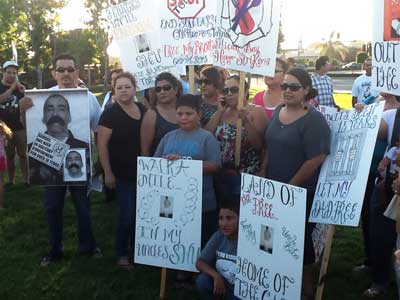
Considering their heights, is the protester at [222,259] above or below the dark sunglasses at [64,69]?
below

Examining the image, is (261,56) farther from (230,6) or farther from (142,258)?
(142,258)

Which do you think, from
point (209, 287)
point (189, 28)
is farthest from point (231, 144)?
point (189, 28)

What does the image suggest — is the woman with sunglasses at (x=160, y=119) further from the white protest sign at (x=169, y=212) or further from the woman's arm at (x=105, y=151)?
the white protest sign at (x=169, y=212)

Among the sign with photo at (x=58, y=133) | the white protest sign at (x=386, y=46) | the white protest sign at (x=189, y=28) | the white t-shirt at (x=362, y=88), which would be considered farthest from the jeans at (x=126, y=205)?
the white t-shirt at (x=362, y=88)

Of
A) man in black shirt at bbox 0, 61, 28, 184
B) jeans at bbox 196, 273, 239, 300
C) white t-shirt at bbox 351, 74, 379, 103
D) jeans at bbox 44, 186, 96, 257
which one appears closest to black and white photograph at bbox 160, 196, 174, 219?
jeans at bbox 196, 273, 239, 300

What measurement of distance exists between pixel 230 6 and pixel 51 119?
1901 mm

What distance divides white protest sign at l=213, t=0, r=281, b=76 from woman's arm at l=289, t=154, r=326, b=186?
3.30 feet

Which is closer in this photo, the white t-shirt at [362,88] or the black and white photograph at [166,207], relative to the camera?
the black and white photograph at [166,207]

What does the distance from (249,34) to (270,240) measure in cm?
187

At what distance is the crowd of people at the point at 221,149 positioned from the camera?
354 cm

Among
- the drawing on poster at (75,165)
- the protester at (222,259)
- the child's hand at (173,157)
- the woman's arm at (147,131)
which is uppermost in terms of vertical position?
the woman's arm at (147,131)

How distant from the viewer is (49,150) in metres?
4.41

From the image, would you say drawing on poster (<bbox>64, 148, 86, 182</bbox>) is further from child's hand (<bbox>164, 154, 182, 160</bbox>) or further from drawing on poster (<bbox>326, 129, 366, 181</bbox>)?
drawing on poster (<bbox>326, 129, 366, 181</bbox>)

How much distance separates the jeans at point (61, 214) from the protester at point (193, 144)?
44.2 inches
